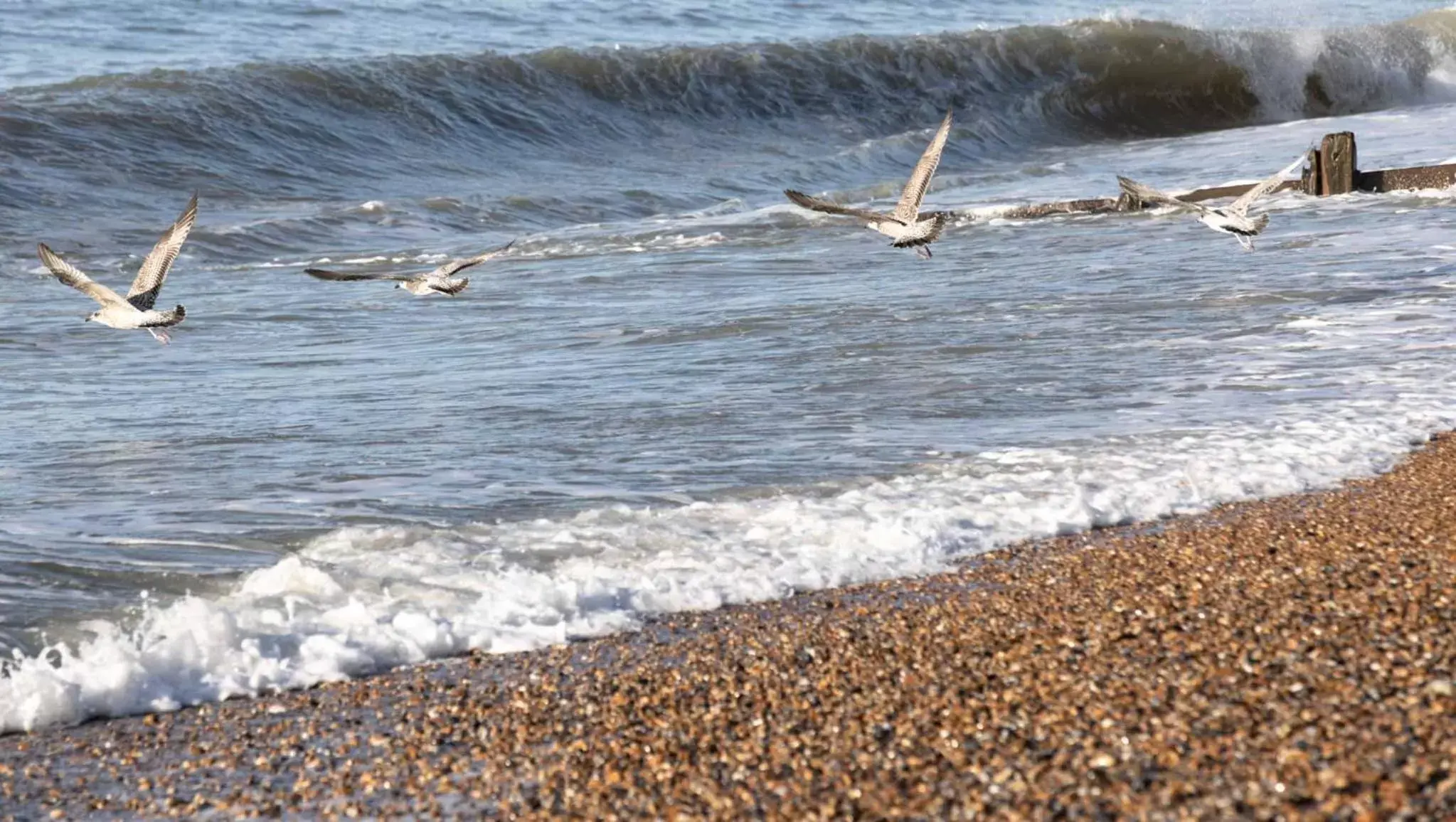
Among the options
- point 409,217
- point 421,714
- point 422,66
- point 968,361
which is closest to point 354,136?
point 422,66

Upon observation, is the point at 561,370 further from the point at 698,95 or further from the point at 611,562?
the point at 698,95

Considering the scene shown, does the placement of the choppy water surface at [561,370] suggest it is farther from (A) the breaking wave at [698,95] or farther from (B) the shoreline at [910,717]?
(B) the shoreline at [910,717]

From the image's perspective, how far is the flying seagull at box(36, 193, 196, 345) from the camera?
7.17m

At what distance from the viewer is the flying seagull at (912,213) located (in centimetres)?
748

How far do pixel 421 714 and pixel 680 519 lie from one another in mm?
1959

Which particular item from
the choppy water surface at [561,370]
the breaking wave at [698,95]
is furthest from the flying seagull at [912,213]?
the breaking wave at [698,95]

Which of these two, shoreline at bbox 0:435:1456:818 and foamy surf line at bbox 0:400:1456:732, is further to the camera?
foamy surf line at bbox 0:400:1456:732

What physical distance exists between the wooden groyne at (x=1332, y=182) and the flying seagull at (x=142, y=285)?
30.4 feet

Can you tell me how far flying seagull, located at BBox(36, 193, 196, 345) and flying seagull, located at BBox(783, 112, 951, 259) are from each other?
2635mm

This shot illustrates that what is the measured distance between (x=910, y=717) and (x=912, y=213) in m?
4.81

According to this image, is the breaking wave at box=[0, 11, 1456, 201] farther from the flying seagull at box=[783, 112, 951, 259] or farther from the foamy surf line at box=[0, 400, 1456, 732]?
the foamy surf line at box=[0, 400, 1456, 732]

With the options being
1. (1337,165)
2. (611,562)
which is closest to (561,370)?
(611,562)

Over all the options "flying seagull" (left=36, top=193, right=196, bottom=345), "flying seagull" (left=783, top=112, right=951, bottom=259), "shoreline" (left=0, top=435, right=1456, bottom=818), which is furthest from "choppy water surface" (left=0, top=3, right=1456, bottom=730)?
"flying seagull" (left=783, top=112, right=951, bottom=259)

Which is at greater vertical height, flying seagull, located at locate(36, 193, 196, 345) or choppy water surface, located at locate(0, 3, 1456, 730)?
flying seagull, located at locate(36, 193, 196, 345)
